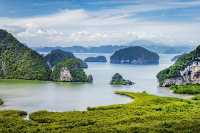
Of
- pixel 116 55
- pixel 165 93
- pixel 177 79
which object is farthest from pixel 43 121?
pixel 116 55

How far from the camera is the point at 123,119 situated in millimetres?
45312

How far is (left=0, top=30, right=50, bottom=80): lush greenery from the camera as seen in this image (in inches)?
4286

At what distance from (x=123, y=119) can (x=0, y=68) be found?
73.6m

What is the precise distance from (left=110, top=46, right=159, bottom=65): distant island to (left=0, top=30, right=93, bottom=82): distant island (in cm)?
7933

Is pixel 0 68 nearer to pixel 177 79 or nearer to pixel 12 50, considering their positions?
pixel 12 50

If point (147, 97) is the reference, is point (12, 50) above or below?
above

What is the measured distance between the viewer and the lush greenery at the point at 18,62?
10888cm

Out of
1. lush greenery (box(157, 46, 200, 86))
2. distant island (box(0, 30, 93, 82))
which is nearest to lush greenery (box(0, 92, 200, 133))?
lush greenery (box(157, 46, 200, 86))

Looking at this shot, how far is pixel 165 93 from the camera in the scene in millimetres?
79875

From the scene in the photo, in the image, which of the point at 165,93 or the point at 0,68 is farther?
the point at 0,68

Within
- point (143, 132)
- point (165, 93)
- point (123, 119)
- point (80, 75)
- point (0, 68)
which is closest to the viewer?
point (143, 132)

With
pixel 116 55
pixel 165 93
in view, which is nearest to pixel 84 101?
pixel 165 93

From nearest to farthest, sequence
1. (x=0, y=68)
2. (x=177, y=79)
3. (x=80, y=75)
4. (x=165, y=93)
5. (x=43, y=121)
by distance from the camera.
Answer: (x=43, y=121), (x=165, y=93), (x=177, y=79), (x=80, y=75), (x=0, y=68)

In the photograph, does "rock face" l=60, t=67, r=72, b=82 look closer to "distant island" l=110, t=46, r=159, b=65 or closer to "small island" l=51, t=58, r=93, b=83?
"small island" l=51, t=58, r=93, b=83
